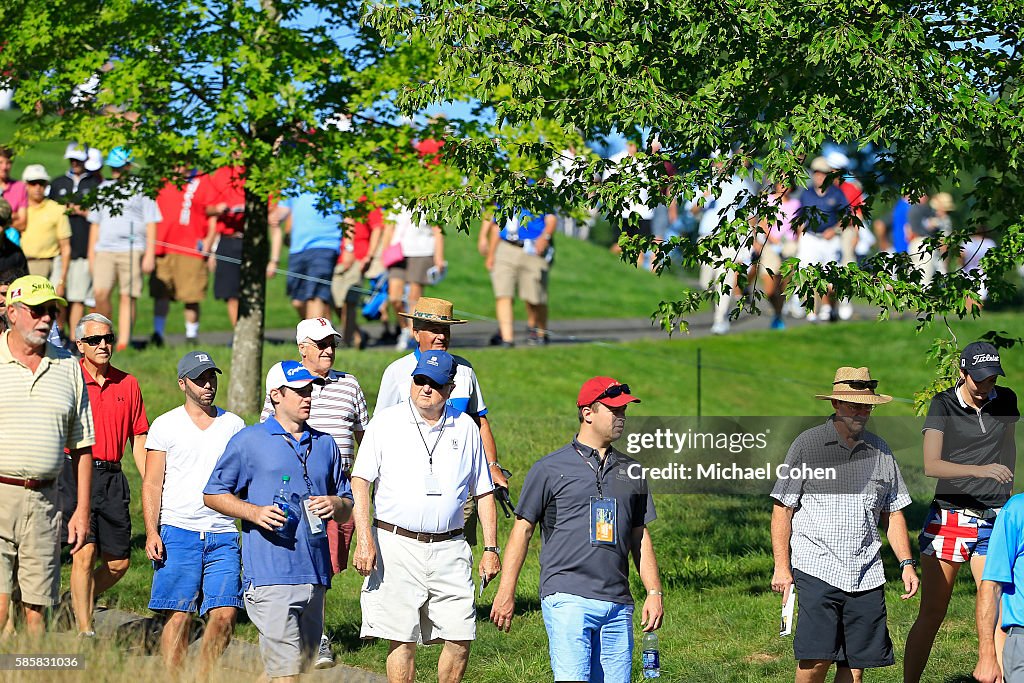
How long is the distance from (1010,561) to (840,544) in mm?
1559

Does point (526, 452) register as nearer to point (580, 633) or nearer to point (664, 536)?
point (664, 536)

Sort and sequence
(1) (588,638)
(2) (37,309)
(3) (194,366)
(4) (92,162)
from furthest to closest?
(4) (92,162) < (3) (194,366) < (2) (37,309) < (1) (588,638)

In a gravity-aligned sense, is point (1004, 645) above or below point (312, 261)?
below

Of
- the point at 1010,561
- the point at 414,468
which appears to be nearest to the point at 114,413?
the point at 414,468

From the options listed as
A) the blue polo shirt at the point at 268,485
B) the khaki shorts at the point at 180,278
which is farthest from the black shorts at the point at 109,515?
the khaki shorts at the point at 180,278

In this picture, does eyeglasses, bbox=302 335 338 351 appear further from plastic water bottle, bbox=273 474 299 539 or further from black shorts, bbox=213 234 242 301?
black shorts, bbox=213 234 242 301

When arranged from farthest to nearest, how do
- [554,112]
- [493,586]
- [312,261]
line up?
[312,261] < [493,586] < [554,112]

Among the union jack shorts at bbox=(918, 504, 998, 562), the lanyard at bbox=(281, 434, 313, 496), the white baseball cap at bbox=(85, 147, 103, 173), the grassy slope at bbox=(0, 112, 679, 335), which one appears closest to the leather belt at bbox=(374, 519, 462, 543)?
the lanyard at bbox=(281, 434, 313, 496)

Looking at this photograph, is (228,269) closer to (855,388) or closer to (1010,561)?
(855,388)

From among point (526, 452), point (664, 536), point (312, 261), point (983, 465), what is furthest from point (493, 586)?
point (312, 261)

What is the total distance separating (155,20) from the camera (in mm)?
13836

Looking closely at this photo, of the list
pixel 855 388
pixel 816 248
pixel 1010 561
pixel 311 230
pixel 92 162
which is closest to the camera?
pixel 1010 561

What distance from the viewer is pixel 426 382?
7.83 m

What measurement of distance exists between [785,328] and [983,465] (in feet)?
55.5
